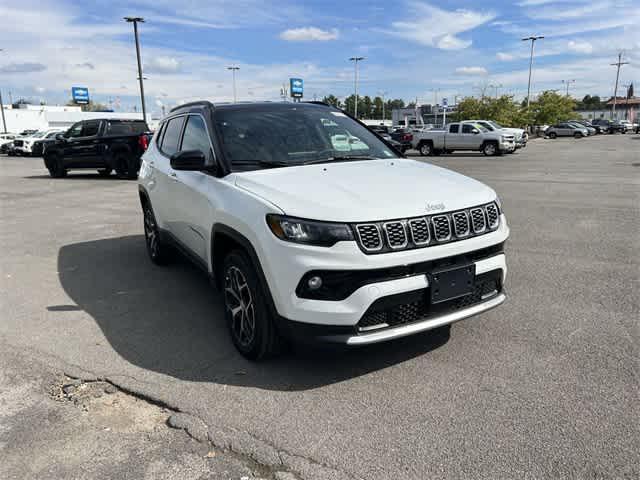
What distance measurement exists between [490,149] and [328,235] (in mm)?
24606

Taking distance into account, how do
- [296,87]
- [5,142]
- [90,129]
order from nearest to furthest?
[90,129] → [5,142] → [296,87]

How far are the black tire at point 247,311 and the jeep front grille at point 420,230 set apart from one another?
790 millimetres

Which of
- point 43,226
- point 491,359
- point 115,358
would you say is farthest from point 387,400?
point 43,226

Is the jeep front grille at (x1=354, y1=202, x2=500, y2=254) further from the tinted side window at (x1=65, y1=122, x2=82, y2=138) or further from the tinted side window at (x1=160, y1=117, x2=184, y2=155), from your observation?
the tinted side window at (x1=65, y1=122, x2=82, y2=138)

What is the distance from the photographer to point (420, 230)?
2.96 m

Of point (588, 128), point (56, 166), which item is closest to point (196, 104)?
point (56, 166)

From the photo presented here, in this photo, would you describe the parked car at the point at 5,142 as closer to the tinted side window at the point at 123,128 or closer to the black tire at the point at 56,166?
the black tire at the point at 56,166

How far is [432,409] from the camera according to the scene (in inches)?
115

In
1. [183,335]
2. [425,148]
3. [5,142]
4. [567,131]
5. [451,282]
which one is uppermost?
[451,282]

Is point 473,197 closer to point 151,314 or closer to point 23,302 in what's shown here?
point 151,314

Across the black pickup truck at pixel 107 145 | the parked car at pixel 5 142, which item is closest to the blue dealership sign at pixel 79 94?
the parked car at pixel 5 142

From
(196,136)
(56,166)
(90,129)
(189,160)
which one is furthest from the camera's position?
(56,166)

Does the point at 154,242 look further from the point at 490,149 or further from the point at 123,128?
the point at 490,149

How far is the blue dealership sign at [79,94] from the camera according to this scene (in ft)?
303
